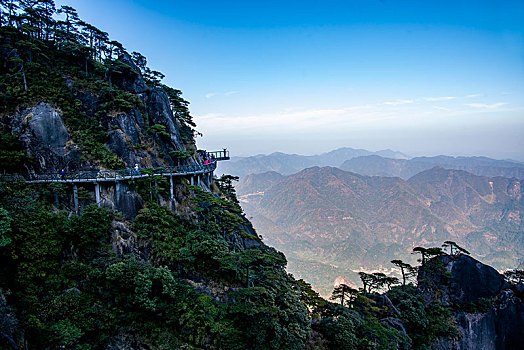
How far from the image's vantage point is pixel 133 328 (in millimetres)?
15453

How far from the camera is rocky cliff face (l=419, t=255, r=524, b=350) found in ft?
99.5

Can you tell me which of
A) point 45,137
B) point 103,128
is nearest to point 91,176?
point 45,137

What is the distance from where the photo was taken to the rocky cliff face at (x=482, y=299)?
3033 cm

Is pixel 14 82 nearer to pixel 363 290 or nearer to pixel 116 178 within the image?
pixel 116 178

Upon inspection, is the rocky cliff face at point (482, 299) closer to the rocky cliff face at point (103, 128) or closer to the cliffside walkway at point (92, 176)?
the cliffside walkway at point (92, 176)

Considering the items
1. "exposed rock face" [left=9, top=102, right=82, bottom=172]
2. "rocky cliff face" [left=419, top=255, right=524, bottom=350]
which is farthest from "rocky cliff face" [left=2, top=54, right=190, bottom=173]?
"rocky cliff face" [left=419, top=255, right=524, bottom=350]

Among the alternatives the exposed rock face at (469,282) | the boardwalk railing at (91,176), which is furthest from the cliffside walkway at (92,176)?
the exposed rock face at (469,282)

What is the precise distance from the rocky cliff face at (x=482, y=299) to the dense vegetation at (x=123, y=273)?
3.30 meters

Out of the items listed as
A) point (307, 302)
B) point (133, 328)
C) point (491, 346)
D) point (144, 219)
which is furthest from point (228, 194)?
point (491, 346)

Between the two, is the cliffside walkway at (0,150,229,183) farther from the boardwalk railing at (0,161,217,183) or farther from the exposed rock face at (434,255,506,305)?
the exposed rock face at (434,255,506,305)

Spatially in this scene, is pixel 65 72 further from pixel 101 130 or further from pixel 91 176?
pixel 91 176

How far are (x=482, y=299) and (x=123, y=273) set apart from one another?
3905cm

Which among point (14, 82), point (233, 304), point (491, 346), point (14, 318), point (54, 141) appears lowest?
point (491, 346)

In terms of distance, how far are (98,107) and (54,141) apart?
18.7 ft
